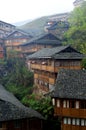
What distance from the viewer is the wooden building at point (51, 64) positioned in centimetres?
4122

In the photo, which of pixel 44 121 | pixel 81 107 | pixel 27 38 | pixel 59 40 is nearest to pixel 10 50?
pixel 27 38

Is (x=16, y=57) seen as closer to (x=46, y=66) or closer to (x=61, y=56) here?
(x=46, y=66)

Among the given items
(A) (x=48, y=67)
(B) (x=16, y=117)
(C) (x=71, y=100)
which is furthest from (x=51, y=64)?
(B) (x=16, y=117)

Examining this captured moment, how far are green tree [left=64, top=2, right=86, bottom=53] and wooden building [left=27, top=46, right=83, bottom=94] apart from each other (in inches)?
331

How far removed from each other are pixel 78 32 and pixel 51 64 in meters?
18.3

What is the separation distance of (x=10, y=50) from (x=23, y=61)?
14.2ft

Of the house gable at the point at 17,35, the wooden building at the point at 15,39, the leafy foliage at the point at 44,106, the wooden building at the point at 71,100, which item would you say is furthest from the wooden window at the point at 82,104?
the house gable at the point at 17,35

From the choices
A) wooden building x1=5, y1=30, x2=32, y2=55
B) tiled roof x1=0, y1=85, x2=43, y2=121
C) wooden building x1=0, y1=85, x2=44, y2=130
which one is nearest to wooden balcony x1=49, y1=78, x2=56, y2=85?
wooden building x1=0, y1=85, x2=44, y2=130

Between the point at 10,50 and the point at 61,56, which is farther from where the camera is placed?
the point at 10,50

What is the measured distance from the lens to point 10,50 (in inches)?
2544

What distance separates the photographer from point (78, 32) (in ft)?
194

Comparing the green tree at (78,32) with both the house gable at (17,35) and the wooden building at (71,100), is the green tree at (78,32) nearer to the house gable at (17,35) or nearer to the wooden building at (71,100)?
the house gable at (17,35)

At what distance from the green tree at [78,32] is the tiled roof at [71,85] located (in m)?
19.1

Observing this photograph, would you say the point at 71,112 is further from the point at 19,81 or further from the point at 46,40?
the point at 46,40
